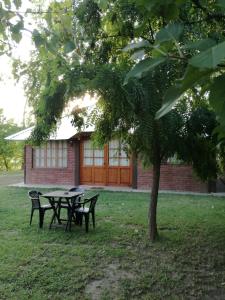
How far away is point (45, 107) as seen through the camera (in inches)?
178

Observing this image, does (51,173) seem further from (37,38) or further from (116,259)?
(37,38)

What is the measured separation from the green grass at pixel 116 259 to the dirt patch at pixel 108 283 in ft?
0.04

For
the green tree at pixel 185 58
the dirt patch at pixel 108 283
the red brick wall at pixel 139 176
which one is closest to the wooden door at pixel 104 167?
the red brick wall at pixel 139 176

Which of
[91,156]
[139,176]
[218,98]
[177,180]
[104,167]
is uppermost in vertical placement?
[91,156]

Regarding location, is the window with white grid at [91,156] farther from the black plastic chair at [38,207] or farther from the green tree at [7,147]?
the green tree at [7,147]

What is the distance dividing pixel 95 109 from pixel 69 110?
108cm

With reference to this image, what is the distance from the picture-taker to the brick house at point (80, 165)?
52.0ft

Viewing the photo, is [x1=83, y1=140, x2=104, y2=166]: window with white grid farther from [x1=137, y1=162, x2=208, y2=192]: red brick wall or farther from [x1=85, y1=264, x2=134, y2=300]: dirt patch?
[x1=85, y1=264, x2=134, y2=300]: dirt patch

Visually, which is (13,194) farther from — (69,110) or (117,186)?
(69,110)

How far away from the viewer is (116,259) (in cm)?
600

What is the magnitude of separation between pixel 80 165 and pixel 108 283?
40.0 ft

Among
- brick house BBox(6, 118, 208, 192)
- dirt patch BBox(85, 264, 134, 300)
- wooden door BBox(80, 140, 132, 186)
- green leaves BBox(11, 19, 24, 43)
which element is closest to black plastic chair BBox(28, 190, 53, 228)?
dirt patch BBox(85, 264, 134, 300)

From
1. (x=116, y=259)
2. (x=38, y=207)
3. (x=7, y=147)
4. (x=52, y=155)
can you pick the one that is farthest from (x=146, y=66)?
(x=7, y=147)

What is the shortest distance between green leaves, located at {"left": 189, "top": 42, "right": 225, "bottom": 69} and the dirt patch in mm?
4495
